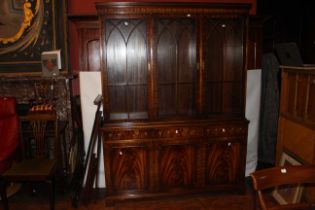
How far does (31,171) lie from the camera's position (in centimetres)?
243

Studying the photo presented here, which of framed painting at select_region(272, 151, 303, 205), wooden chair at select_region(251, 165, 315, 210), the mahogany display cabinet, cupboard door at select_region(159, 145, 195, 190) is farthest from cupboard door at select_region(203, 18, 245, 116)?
wooden chair at select_region(251, 165, 315, 210)

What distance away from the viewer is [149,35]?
8.13 ft

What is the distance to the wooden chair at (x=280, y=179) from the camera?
1.38 metres

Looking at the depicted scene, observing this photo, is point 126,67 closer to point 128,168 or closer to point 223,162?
point 128,168

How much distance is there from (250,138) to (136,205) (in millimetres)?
1572

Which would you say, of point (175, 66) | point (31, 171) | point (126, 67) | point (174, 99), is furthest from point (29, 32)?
point (174, 99)

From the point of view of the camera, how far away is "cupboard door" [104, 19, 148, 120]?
2.53 metres

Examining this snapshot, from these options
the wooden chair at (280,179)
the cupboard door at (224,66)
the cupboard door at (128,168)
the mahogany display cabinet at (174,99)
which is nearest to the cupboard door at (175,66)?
the mahogany display cabinet at (174,99)

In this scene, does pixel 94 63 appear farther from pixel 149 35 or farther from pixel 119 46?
pixel 149 35

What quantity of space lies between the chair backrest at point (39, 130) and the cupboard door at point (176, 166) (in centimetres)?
111

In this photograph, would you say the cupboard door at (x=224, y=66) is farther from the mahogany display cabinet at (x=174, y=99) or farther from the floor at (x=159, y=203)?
the floor at (x=159, y=203)

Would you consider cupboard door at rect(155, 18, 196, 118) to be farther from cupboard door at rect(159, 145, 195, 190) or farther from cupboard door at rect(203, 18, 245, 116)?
cupboard door at rect(159, 145, 195, 190)

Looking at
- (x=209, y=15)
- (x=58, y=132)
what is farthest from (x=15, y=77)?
(x=209, y=15)

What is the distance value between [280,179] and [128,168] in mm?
1592
